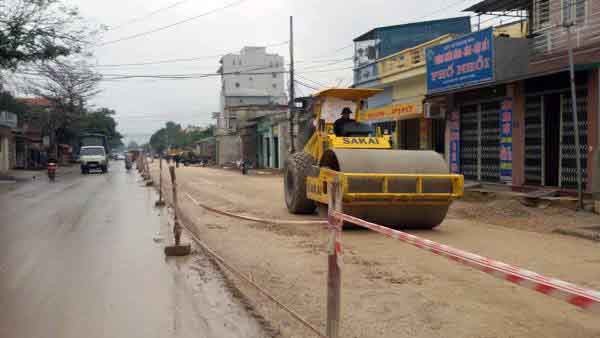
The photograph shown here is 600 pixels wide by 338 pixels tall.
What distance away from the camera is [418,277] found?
6719 mm

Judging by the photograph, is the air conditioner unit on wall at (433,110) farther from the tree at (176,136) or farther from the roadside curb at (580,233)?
the tree at (176,136)

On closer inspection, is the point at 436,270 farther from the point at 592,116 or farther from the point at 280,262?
the point at 592,116

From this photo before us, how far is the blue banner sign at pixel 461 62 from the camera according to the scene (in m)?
17.7

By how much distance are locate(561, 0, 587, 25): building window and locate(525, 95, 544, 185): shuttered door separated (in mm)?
2296

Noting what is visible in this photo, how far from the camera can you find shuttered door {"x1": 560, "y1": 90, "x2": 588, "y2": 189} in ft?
45.2

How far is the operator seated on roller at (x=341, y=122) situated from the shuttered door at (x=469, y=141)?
7191 mm

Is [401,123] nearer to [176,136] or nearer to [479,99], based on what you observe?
[479,99]

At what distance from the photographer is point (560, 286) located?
8.00ft

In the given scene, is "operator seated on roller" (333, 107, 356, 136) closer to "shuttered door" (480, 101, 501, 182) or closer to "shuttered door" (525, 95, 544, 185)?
"shuttered door" (525, 95, 544, 185)

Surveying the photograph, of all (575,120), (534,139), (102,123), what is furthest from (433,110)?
(102,123)

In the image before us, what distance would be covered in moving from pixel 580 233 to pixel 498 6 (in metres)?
12.9

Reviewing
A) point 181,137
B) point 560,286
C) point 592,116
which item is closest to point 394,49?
point 592,116

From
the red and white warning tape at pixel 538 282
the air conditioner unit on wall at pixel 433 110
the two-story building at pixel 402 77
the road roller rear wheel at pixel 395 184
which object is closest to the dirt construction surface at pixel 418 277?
the road roller rear wheel at pixel 395 184

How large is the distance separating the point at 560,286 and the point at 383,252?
19.6 feet
